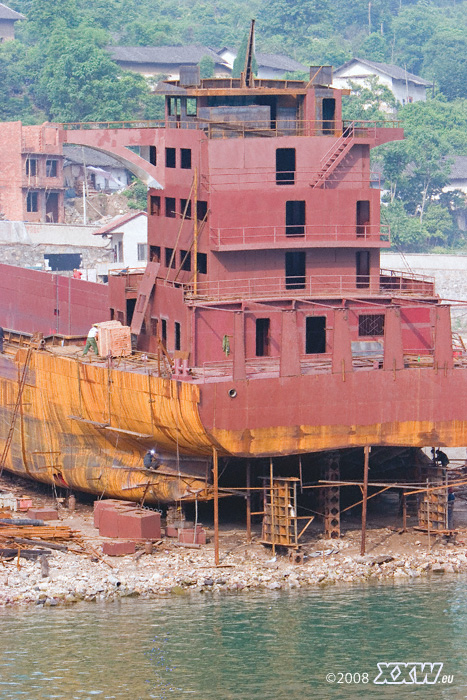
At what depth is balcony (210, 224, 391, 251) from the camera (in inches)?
1998

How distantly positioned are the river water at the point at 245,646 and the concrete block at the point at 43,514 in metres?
A: 7.58

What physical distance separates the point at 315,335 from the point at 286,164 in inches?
228

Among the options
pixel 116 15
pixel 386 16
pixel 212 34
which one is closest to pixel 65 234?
pixel 116 15

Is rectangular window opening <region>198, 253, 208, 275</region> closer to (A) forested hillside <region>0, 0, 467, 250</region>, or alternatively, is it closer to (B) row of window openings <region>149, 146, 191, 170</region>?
(B) row of window openings <region>149, 146, 191, 170</region>

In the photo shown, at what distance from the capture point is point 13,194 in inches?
4316

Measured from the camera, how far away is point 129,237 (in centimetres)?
9425

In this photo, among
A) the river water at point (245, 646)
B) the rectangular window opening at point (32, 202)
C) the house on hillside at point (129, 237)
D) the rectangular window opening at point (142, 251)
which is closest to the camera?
the river water at point (245, 646)

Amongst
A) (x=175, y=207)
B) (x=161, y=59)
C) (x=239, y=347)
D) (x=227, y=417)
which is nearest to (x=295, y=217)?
(x=175, y=207)

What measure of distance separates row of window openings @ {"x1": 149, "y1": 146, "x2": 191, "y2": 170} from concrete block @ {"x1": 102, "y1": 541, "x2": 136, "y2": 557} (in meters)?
13.6

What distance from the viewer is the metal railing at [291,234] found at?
50.8 m

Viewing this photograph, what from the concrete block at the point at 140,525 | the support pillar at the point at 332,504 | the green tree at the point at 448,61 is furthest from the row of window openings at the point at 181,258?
the green tree at the point at 448,61

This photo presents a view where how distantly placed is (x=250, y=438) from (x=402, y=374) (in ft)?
17.2

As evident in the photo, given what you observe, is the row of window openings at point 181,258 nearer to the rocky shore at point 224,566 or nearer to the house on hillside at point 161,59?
the rocky shore at point 224,566

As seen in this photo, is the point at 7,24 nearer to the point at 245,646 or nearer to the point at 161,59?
the point at 161,59
